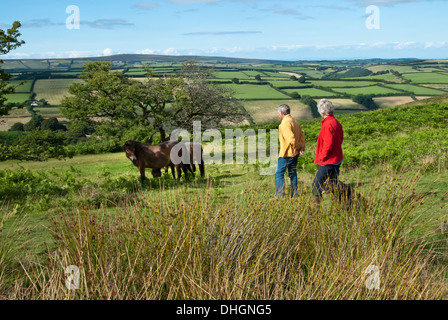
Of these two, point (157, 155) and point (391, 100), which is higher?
point (391, 100)

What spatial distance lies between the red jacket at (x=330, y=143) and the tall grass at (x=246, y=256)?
1.36m

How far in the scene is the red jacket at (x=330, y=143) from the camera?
275 inches

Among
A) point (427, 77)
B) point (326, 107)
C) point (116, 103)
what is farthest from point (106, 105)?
point (427, 77)

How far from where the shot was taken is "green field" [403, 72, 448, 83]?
93625 mm

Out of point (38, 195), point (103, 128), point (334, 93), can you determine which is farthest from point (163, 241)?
point (334, 93)

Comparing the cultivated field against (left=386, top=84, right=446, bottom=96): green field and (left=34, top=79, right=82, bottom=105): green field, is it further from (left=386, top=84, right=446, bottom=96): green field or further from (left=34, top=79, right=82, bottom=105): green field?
(left=34, top=79, right=82, bottom=105): green field

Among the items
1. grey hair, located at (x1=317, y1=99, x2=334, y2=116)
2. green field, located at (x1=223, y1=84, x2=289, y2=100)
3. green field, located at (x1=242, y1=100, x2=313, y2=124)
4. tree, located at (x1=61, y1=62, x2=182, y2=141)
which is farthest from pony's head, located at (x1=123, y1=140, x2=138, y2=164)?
green field, located at (x1=223, y1=84, x2=289, y2=100)

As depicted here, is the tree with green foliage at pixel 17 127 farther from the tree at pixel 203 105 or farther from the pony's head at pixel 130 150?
the pony's head at pixel 130 150

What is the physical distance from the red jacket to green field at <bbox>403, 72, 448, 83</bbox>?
98.6m

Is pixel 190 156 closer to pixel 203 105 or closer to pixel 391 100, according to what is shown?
pixel 203 105

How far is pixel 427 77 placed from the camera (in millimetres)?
99688

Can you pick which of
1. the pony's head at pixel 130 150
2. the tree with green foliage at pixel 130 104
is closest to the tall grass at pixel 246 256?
the pony's head at pixel 130 150

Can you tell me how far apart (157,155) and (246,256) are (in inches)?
344
